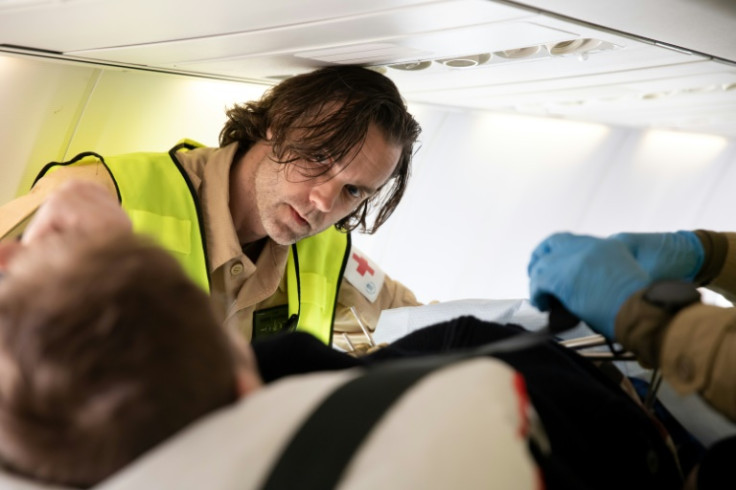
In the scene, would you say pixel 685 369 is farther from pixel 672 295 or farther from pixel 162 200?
pixel 162 200

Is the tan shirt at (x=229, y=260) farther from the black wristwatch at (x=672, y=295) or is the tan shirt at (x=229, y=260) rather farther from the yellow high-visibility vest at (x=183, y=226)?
the black wristwatch at (x=672, y=295)

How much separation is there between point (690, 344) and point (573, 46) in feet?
5.96

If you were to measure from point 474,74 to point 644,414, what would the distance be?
2.46m

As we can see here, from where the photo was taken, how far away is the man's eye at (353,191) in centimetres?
278

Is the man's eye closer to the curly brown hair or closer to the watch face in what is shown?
the curly brown hair

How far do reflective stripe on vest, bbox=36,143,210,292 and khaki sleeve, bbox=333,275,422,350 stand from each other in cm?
62

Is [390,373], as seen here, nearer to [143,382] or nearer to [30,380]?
[143,382]

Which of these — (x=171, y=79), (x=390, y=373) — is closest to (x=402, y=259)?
(x=171, y=79)

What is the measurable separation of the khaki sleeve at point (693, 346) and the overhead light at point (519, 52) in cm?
181

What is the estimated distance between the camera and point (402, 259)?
19.7 ft

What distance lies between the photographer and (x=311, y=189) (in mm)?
2686

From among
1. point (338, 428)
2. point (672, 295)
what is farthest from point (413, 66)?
point (338, 428)

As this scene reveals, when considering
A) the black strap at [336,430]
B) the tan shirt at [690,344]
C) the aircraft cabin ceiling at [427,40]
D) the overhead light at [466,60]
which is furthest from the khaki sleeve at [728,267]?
the overhead light at [466,60]

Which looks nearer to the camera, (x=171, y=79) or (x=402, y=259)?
(x=171, y=79)
